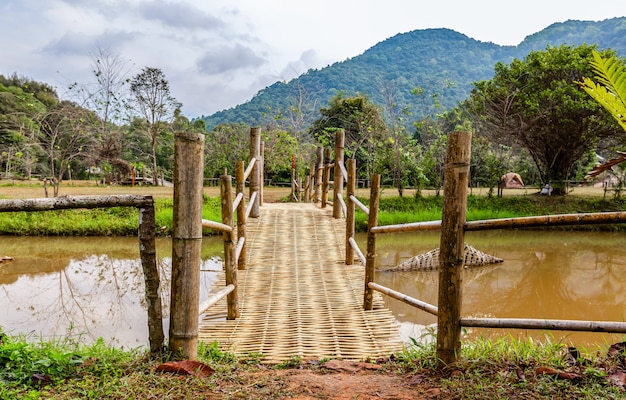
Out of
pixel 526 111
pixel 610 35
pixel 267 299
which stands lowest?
pixel 267 299

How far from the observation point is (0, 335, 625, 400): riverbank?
1.61 meters

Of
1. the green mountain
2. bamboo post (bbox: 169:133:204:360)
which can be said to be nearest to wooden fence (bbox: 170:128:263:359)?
bamboo post (bbox: 169:133:204:360)

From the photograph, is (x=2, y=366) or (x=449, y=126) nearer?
(x=2, y=366)

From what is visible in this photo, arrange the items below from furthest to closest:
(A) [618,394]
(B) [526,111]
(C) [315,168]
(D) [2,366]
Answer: (B) [526,111], (C) [315,168], (D) [2,366], (A) [618,394]

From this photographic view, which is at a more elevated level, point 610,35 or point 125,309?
point 610,35

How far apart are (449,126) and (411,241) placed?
9776 millimetres

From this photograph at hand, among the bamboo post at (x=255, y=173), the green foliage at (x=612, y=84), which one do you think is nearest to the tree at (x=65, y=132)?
the bamboo post at (x=255, y=173)

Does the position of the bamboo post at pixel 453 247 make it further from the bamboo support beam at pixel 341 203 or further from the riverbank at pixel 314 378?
the bamboo support beam at pixel 341 203

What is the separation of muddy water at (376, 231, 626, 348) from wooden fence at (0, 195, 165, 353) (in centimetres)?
221

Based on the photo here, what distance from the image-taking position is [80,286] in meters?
5.62

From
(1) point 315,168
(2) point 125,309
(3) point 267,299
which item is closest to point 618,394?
(3) point 267,299

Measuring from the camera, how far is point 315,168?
29.8 feet

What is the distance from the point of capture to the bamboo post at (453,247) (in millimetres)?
1902

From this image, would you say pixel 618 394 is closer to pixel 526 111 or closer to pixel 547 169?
pixel 526 111
